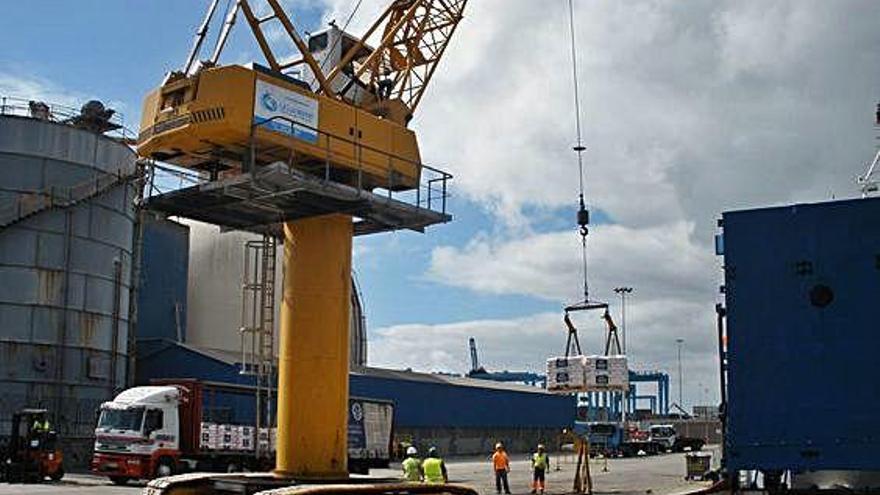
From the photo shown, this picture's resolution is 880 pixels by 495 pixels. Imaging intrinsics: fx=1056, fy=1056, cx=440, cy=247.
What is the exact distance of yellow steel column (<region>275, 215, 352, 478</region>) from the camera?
16.7 meters

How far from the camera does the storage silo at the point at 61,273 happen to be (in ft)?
135

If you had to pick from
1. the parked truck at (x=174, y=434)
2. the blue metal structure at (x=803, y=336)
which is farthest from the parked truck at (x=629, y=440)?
the blue metal structure at (x=803, y=336)

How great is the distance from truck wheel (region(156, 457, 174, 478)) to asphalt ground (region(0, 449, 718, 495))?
75 centimetres

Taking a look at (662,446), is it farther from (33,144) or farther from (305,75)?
(305,75)

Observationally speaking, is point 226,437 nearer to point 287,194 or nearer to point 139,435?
point 139,435

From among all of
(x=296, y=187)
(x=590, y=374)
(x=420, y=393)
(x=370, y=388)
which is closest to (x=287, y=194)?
(x=296, y=187)

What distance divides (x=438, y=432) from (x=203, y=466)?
29715mm

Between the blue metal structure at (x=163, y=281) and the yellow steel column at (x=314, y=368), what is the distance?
133 feet

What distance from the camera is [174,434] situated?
113 ft

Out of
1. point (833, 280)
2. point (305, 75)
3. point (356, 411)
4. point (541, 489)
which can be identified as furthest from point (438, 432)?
point (833, 280)

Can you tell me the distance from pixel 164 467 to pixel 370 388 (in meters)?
22.9

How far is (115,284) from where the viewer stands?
45000mm

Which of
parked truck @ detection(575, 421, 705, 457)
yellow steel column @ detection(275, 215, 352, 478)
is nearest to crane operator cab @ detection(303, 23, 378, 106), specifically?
yellow steel column @ detection(275, 215, 352, 478)

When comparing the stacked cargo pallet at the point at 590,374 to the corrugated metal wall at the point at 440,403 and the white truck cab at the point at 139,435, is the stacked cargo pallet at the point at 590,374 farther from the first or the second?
the white truck cab at the point at 139,435
